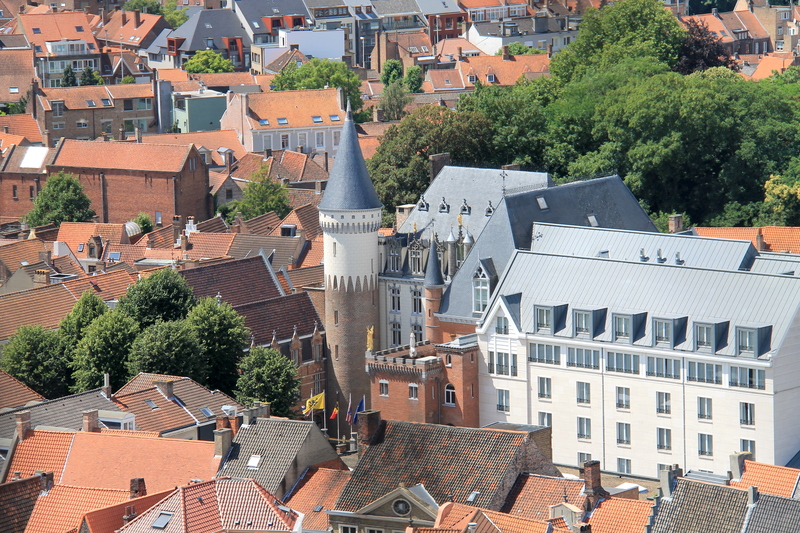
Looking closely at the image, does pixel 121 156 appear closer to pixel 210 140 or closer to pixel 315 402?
pixel 210 140

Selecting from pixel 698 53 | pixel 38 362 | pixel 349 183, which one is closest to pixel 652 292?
pixel 349 183

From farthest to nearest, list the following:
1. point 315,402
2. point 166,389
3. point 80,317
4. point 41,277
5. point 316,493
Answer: point 41,277, point 315,402, point 80,317, point 166,389, point 316,493

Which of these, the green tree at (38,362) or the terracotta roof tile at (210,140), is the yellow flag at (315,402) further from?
the terracotta roof tile at (210,140)

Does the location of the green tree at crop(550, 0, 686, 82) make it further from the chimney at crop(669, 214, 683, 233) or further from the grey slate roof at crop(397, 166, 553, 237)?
the grey slate roof at crop(397, 166, 553, 237)

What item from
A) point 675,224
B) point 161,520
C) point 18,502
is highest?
point 161,520

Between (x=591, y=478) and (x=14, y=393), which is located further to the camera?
(x=14, y=393)

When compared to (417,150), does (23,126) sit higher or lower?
lower

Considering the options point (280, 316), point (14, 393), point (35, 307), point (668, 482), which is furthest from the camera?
point (280, 316)
